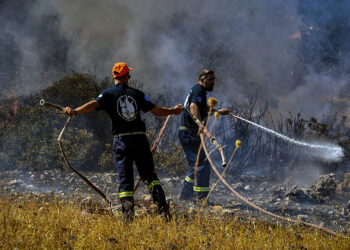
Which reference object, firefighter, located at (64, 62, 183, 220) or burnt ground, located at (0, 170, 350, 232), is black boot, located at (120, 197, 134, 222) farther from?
burnt ground, located at (0, 170, 350, 232)

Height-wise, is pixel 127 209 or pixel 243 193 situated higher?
pixel 243 193

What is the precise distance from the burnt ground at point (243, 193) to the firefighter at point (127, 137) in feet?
2.22

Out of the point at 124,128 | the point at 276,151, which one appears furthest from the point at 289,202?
the point at 124,128

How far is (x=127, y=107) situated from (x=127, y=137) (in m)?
0.30

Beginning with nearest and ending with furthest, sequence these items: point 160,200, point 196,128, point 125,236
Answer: point 125,236 < point 160,200 < point 196,128

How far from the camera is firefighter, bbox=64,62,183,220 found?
11.8ft

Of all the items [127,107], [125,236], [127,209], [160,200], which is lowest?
[125,236]

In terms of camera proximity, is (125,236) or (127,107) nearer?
(125,236)

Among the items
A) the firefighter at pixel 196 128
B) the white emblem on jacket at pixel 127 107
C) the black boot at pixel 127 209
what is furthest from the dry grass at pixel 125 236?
the firefighter at pixel 196 128

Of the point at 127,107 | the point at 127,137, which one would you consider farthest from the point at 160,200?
the point at 127,107

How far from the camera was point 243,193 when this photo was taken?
6.68 m

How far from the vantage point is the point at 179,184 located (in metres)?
7.17

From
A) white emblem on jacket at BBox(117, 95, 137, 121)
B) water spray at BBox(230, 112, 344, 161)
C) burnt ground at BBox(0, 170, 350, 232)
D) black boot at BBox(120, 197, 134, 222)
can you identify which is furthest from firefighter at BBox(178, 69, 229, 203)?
water spray at BBox(230, 112, 344, 161)

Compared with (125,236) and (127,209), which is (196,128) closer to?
(127,209)
